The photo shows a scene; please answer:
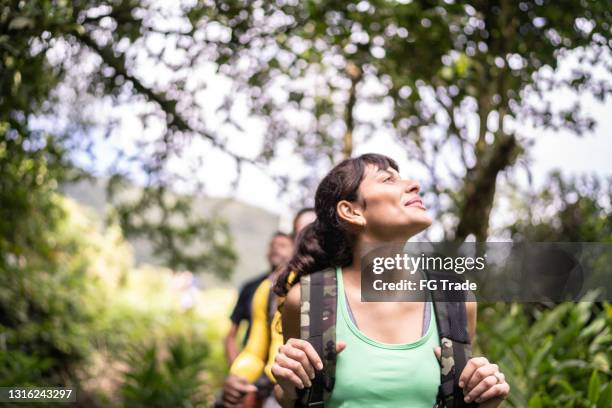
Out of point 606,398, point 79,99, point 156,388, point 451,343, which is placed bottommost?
point 156,388

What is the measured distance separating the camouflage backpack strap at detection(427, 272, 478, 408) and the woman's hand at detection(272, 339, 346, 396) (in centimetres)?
35

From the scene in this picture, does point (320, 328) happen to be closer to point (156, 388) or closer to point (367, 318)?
point (367, 318)

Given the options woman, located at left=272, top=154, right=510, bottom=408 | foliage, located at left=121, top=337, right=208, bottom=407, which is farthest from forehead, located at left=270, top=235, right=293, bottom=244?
foliage, located at left=121, top=337, right=208, bottom=407

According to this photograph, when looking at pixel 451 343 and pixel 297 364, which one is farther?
pixel 451 343

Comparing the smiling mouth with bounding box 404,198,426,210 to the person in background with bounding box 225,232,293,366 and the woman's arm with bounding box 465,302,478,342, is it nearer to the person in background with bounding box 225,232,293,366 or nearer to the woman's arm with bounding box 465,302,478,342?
the woman's arm with bounding box 465,302,478,342

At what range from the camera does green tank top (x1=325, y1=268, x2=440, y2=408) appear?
1.89 metres

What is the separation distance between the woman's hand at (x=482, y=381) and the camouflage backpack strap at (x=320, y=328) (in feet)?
1.15

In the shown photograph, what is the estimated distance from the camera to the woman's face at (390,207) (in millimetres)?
2023

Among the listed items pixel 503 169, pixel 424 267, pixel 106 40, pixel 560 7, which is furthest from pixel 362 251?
pixel 503 169

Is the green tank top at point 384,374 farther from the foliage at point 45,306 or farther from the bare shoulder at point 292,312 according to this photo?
the foliage at point 45,306

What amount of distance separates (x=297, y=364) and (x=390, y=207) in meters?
0.55

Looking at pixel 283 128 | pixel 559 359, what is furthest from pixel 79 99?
pixel 559 359

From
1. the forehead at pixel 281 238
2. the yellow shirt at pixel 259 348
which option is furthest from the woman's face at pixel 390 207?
the forehead at pixel 281 238

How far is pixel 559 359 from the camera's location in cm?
527
